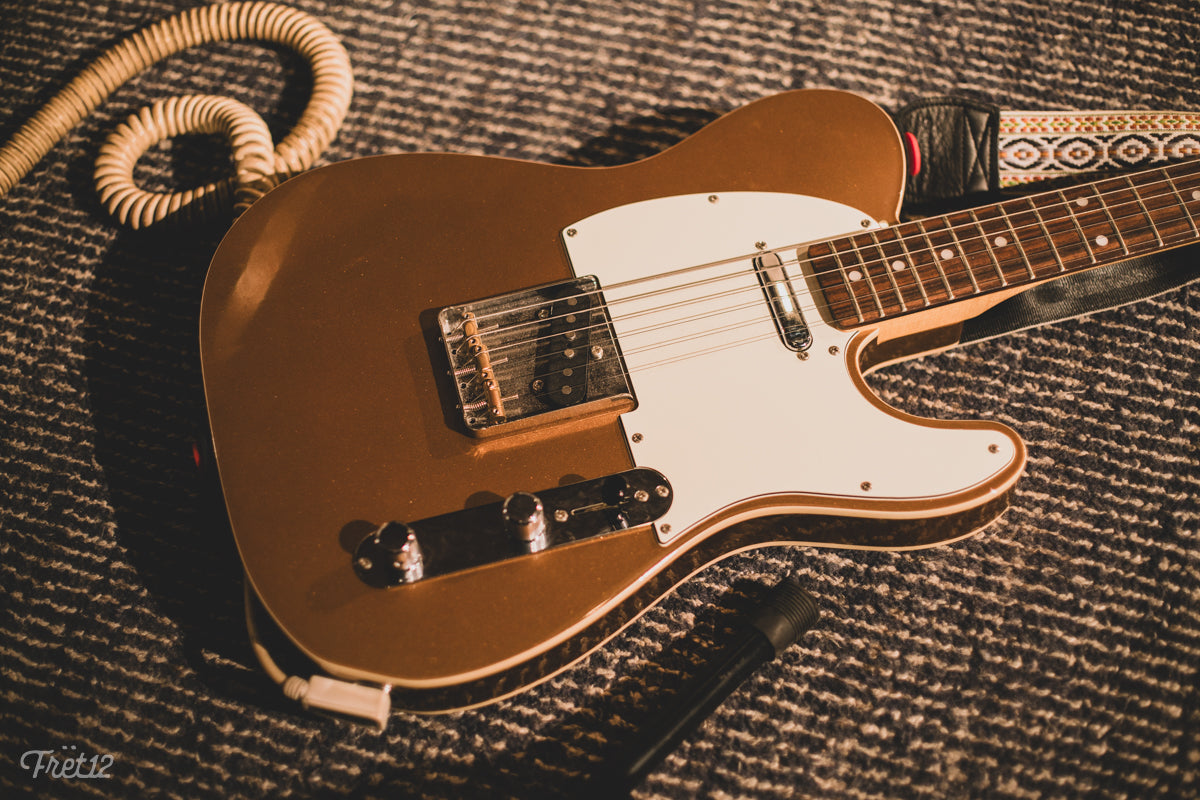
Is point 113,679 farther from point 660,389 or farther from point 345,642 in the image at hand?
point 660,389

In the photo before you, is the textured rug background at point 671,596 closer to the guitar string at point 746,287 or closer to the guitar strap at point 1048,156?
the guitar strap at point 1048,156

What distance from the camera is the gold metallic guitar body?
76 cm

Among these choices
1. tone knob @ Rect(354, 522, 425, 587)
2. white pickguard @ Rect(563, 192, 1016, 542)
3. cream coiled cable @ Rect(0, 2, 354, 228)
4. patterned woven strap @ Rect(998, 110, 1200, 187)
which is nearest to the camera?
tone knob @ Rect(354, 522, 425, 587)

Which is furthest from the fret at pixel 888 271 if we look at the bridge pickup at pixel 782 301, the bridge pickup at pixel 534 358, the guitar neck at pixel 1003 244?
the bridge pickup at pixel 534 358

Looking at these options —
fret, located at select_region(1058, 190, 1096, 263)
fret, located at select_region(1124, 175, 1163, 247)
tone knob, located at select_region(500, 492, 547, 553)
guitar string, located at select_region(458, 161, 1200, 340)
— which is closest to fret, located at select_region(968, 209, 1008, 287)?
guitar string, located at select_region(458, 161, 1200, 340)

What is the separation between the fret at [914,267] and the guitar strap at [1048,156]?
22cm

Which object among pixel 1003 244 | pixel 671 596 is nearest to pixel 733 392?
pixel 671 596

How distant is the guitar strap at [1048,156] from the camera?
1.08 meters

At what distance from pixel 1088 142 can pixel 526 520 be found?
113 centimetres

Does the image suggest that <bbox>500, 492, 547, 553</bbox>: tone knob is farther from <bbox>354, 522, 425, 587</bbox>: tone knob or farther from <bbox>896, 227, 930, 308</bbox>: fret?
<bbox>896, 227, 930, 308</bbox>: fret

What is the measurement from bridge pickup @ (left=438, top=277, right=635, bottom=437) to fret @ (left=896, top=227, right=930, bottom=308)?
391 mm

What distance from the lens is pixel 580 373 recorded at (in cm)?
84

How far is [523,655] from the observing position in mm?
751

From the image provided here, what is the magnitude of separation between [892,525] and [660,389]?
12.6 inches
